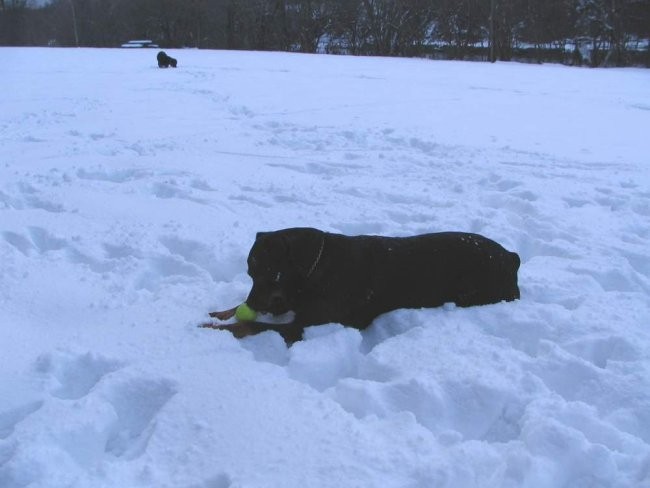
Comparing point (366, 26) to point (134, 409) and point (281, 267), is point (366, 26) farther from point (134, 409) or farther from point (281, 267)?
point (134, 409)

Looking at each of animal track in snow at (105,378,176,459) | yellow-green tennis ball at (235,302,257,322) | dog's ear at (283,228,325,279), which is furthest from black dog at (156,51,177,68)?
animal track in snow at (105,378,176,459)

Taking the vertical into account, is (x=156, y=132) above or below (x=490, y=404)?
above

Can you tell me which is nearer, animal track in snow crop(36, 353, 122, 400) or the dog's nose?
animal track in snow crop(36, 353, 122, 400)

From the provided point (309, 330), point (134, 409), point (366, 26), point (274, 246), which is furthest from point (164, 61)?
point (366, 26)

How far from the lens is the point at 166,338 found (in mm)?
3111

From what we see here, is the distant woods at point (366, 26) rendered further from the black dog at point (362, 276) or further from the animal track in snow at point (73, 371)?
the animal track in snow at point (73, 371)

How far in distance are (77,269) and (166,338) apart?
1.10 metres

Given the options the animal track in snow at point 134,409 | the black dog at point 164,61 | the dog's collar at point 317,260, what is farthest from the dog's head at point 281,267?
the black dog at point 164,61

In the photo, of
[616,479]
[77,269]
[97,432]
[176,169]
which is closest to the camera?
[616,479]

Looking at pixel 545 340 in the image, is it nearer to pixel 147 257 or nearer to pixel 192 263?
pixel 192 263

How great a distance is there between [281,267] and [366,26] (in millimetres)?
34555

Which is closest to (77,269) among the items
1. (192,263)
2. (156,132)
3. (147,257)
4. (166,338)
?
(147,257)

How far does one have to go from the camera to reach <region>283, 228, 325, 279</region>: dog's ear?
316 centimetres

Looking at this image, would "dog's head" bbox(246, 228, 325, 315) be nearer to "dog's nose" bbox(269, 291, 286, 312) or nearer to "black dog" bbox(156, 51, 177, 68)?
"dog's nose" bbox(269, 291, 286, 312)
